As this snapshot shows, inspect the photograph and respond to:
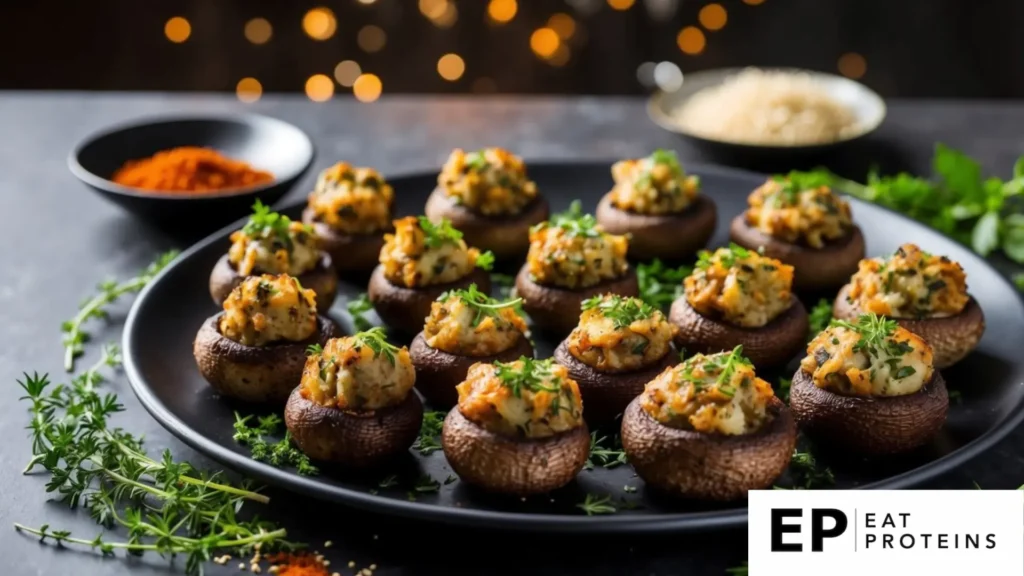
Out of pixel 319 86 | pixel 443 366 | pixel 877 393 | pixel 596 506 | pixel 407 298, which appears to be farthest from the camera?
pixel 319 86

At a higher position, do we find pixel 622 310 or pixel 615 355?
pixel 622 310

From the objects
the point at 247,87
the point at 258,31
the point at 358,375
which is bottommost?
the point at 247,87

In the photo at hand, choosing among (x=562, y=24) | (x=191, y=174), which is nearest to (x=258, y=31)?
(x=562, y=24)

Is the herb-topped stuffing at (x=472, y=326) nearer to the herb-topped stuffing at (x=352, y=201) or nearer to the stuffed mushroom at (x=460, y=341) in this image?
the stuffed mushroom at (x=460, y=341)

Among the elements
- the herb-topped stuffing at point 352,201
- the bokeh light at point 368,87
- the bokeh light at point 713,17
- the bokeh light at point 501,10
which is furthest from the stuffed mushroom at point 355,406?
the bokeh light at point 713,17

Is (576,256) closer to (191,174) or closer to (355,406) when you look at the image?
(355,406)

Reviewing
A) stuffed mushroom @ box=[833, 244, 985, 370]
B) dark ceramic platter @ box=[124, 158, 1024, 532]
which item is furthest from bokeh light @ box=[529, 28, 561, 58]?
stuffed mushroom @ box=[833, 244, 985, 370]

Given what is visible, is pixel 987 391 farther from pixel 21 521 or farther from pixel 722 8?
pixel 722 8
